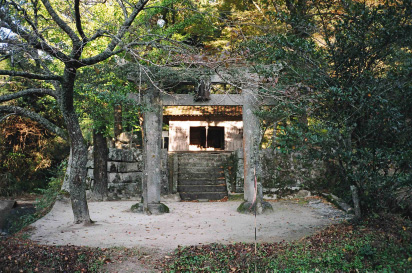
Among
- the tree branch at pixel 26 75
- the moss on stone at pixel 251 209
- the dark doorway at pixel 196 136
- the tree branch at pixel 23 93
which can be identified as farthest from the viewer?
the dark doorway at pixel 196 136

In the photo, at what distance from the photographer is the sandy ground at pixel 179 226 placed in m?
6.81

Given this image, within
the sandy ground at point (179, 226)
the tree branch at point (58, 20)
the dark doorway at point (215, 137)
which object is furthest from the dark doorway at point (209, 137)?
the tree branch at point (58, 20)

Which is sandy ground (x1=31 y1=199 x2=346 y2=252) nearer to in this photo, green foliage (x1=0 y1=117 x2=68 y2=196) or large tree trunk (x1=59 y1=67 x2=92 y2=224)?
large tree trunk (x1=59 y1=67 x2=92 y2=224)

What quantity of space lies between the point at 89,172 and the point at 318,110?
983 centimetres

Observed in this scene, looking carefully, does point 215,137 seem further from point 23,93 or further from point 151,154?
point 23,93

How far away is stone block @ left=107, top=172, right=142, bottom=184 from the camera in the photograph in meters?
13.1

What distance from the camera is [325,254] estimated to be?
5418 millimetres

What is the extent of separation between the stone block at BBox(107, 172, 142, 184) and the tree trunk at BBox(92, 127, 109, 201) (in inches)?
22.4

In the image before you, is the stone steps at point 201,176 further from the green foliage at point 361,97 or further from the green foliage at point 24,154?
the green foliage at point 361,97

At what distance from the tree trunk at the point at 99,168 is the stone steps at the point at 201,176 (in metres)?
2.95

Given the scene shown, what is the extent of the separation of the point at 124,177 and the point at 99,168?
1139 mm

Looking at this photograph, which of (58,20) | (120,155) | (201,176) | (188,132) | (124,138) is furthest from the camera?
(188,132)

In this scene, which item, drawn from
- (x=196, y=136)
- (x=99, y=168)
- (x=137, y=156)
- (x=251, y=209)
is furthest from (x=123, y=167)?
(x=196, y=136)

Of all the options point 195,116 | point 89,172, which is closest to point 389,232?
point 89,172
